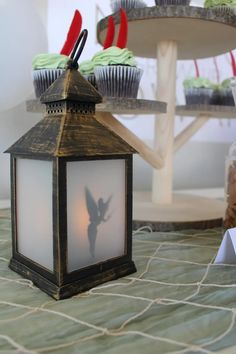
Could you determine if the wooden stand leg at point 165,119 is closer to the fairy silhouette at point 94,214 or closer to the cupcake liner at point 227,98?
the cupcake liner at point 227,98

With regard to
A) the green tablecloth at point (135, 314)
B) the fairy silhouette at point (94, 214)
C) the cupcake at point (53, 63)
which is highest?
the cupcake at point (53, 63)

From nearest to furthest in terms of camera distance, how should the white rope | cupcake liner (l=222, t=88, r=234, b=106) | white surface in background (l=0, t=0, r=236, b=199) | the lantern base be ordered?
1. the white rope
2. the lantern base
3. white surface in background (l=0, t=0, r=236, b=199)
4. cupcake liner (l=222, t=88, r=234, b=106)

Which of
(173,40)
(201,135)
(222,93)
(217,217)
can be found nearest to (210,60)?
(201,135)

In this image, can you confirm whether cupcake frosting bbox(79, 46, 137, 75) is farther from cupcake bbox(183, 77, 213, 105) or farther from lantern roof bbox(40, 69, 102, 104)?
cupcake bbox(183, 77, 213, 105)

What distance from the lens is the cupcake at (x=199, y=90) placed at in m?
0.97

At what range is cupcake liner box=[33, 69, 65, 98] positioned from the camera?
25.4 inches

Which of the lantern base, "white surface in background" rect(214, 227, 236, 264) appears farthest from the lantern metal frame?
"white surface in background" rect(214, 227, 236, 264)

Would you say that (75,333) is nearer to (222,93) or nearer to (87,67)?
(87,67)

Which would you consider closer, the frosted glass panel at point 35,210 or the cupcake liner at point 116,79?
the frosted glass panel at point 35,210

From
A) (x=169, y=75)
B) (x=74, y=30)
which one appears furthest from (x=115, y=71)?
(x=169, y=75)

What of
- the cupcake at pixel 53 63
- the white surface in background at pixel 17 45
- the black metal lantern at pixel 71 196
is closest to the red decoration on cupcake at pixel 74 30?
the cupcake at pixel 53 63

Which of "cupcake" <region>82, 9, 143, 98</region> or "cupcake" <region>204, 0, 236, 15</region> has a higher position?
"cupcake" <region>204, 0, 236, 15</region>

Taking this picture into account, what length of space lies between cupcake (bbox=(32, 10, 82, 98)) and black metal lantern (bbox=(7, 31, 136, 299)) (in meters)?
0.22

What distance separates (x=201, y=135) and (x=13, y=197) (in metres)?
0.97
